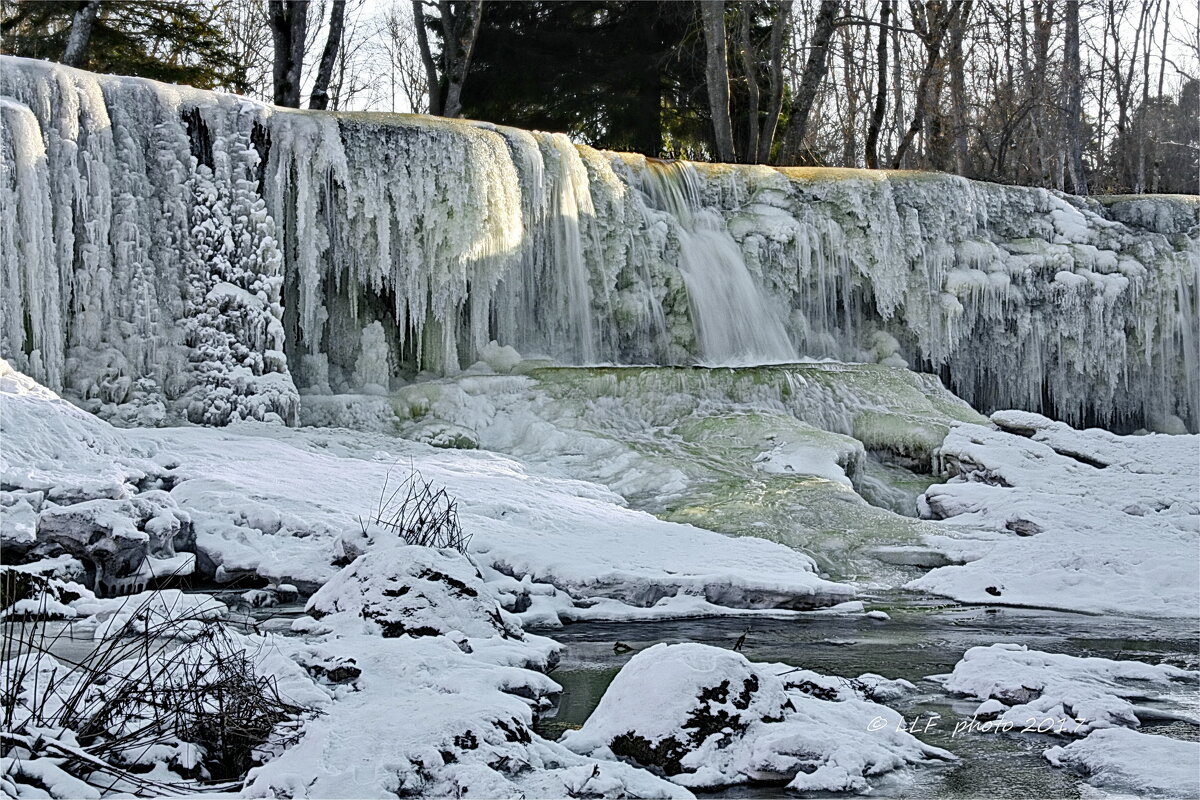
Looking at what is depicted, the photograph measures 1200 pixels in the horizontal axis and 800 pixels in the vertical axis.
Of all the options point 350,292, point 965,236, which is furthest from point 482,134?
point 965,236

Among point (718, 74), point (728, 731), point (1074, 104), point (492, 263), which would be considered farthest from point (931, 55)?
point (728, 731)

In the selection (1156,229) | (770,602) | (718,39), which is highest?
(718,39)

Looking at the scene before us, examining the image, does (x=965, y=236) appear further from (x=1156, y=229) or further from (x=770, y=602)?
(x=770, y=602)

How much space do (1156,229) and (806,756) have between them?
16.9 m

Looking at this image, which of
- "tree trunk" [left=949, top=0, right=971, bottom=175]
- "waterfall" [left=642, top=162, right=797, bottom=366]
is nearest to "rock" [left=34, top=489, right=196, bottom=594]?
"waterfall" [left=642, top=162, right=797, bottom=366]

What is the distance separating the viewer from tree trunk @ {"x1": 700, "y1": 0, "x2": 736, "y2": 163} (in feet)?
68.0

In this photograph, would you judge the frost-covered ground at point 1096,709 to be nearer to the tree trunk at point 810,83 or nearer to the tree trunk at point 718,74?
the tree trunk at point 718,74

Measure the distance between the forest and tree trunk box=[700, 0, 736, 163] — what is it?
3 centimetres

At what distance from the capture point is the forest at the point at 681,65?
2038 cm

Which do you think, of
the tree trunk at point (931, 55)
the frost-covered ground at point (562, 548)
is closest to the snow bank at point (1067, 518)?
the frost-covered ground at point (562, 548)

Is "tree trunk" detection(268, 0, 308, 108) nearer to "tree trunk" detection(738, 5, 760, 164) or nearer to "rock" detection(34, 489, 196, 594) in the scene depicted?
"tree trunk" detection(738, 5, 760, 164)

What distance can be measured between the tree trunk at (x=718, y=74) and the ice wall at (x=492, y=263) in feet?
11.8

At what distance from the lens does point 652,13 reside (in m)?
23.8

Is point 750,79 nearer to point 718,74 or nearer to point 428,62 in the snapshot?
point 718,74
